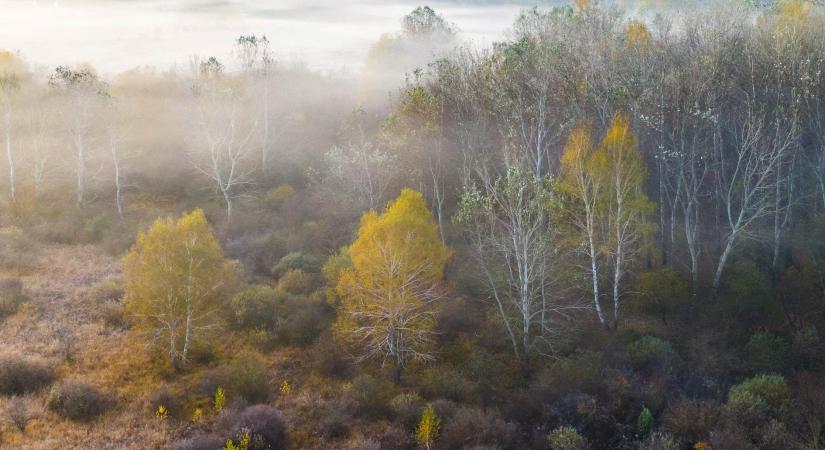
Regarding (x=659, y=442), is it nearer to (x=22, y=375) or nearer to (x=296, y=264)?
(x=296, y=264)

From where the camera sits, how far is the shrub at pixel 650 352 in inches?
928

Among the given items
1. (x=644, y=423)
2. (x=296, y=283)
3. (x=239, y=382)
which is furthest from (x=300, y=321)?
(x=644, y=423)

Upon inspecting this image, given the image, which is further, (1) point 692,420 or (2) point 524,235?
(2) point 524,235

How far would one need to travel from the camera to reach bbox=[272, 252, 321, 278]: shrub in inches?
1320

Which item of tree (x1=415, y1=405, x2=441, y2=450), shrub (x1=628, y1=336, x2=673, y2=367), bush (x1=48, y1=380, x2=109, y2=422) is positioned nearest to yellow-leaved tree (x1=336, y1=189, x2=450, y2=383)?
tree (x1=415, y1=405, x2=441, y2=450)

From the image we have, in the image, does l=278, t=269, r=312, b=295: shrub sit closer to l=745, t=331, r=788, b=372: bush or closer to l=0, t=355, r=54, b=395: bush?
l=0, t=355, r=54, b=395: bush

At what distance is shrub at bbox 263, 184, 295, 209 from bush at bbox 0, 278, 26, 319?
738 inches

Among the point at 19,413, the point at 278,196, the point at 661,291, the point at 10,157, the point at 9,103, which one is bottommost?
the point at 19,413

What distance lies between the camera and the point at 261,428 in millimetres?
19922

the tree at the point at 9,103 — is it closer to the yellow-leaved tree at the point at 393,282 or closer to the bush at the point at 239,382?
the bush at the point at 239,382

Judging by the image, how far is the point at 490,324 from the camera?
28.0m

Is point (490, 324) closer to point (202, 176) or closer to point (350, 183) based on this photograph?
point (350, 183)

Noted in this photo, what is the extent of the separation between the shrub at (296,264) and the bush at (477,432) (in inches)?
624

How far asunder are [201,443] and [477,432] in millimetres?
9565
